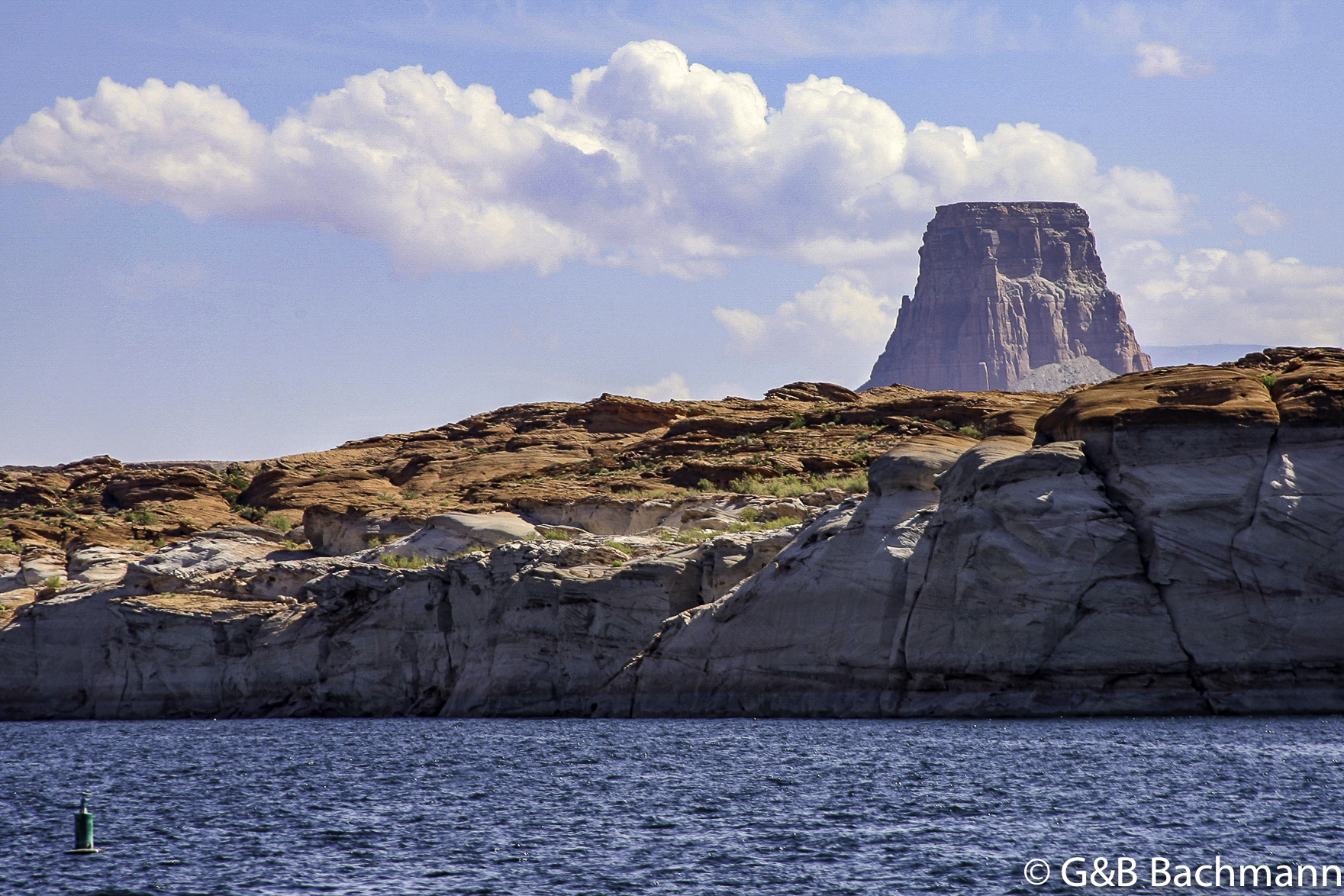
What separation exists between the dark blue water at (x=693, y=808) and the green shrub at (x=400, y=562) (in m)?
21.1

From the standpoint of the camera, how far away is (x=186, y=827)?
95.9 feet

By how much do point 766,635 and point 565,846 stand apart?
81.9ft

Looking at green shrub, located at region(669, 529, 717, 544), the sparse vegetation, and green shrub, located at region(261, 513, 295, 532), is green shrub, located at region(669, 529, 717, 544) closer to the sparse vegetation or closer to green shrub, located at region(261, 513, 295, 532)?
the sparse vegetation

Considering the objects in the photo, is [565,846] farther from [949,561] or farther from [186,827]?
[949,561]

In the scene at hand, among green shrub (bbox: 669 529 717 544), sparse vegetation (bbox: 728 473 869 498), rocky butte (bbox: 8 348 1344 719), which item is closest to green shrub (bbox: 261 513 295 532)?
rocky butte (bbox: 8 348 1344 719)

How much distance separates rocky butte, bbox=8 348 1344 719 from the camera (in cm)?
4462

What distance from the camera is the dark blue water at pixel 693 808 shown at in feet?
76.9

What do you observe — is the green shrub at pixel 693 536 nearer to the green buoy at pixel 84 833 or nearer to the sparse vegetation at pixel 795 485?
the sparse vegetation at pixel 795 485

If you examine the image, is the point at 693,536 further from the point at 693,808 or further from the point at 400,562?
the point at 693,808

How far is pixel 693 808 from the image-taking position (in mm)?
29891

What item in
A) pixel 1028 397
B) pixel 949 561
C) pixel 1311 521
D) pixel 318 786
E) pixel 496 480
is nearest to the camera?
pixel 318 786

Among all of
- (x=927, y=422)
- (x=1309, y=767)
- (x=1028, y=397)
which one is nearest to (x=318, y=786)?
(x=1309, y=767)

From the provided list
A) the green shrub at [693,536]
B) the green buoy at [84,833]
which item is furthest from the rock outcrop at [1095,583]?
the green buoy at [84,833]

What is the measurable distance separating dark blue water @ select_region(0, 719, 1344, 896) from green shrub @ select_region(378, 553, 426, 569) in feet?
69.2
